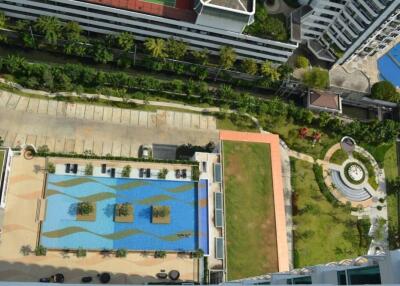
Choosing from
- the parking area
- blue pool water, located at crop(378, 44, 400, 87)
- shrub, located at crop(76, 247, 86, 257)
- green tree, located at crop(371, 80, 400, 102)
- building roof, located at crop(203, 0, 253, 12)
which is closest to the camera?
shrub, located at crop(76, 247, 86, 257)

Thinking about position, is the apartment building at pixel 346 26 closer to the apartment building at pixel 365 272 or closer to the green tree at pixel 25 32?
the green tree at pixel 25 32

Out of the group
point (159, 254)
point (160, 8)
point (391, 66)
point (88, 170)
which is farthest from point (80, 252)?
point (391, 66)

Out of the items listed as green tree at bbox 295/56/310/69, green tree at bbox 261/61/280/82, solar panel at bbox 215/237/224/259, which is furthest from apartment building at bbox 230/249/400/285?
green tree at bbox 295/56/310/69

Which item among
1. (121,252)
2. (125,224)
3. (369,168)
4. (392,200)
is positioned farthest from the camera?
(369,168)

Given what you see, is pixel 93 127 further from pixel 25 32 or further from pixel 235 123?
pixel 235 123

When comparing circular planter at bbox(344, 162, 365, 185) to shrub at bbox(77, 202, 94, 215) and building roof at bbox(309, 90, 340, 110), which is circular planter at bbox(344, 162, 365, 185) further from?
shrub at bbox(77, 202, 94, 215)

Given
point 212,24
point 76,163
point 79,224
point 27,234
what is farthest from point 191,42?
point 27,234
